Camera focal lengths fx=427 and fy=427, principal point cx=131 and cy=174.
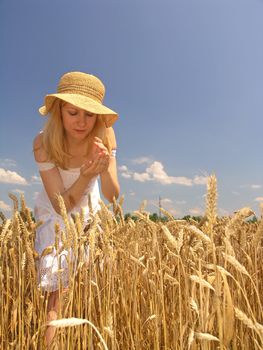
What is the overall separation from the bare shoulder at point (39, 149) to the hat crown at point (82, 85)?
31cm

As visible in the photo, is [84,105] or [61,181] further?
[61,181]

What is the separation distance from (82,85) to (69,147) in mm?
367

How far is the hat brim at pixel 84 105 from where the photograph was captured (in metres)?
2.10

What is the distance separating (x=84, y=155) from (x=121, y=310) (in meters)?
1.20

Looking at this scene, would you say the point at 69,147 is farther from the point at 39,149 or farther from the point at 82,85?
the point at 82,85

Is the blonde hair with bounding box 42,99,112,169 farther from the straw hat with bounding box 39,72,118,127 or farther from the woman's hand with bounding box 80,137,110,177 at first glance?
the woman's hand with bounding box 80,137,110,177

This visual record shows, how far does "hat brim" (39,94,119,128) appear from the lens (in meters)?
2.10

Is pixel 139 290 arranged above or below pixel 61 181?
below

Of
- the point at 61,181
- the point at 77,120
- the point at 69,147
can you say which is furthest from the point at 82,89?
the point at 61,181

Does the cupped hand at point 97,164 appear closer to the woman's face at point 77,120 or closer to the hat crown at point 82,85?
the woman's face at point 77,120

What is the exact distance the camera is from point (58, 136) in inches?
93.7

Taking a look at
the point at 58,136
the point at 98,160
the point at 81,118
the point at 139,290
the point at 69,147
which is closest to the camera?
the point at 139,290

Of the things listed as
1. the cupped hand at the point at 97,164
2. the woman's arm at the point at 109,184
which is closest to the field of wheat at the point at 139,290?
the cupped hand at the point at 97,164

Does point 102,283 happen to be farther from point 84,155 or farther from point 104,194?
point 84,155
